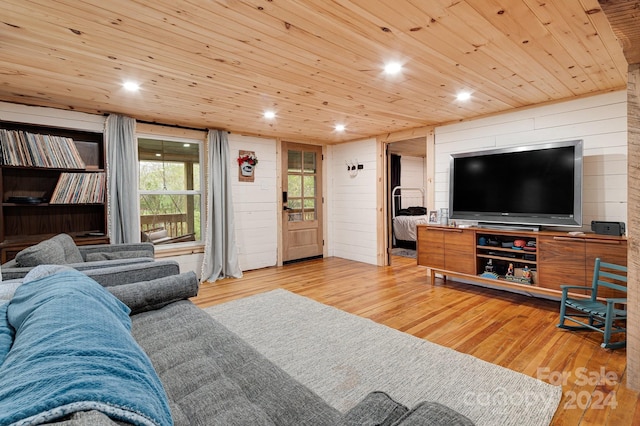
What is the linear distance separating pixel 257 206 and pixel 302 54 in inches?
136

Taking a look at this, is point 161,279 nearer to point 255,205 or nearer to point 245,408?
point 245,408

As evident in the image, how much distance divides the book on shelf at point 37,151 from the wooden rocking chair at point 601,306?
16.5ft

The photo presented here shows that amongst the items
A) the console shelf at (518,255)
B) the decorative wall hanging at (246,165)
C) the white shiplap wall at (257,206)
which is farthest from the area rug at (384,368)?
the decorative wall hanging at (246,165)

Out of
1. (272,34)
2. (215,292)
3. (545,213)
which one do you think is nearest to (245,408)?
(272,34)

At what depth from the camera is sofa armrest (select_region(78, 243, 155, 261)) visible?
3.26 meters

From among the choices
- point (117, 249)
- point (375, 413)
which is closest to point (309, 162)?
point (117, 249)

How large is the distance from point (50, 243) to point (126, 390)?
2505 mm

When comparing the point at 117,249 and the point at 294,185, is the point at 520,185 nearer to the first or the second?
the point at 294,185

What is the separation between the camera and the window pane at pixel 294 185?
6.03 metres

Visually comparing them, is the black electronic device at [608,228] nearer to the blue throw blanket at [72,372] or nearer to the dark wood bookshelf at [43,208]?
the blue throw blanket at [72,372]

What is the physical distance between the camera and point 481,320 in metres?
3.18

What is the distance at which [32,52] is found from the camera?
2.30 metres

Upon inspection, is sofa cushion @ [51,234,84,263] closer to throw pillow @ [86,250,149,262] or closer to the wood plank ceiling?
throw pillow @ [86,250,149,262]

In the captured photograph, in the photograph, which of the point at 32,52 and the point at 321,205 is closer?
the point at 32,52
